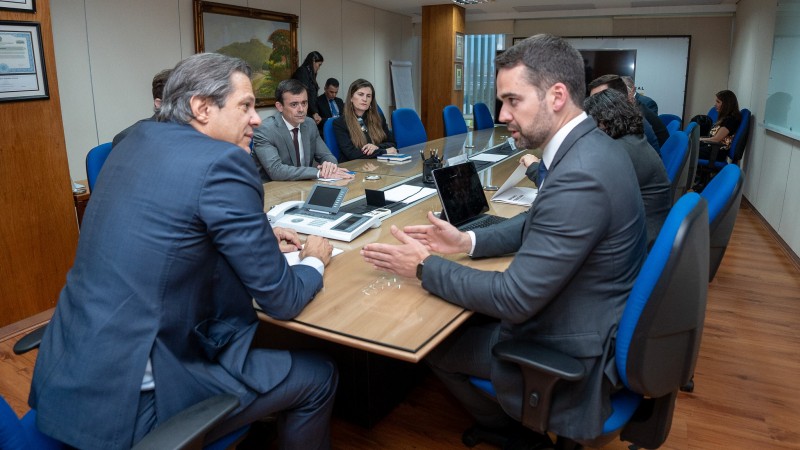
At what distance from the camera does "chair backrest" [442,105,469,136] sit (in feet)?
20.1

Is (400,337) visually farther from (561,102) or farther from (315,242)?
(561,102)

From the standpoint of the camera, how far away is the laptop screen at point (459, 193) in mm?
2230

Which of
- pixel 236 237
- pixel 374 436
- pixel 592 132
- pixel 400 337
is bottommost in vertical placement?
pixel 374 436

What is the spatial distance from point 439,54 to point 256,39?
11.6ft

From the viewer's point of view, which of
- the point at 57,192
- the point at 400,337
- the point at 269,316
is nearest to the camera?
the point at 400,337

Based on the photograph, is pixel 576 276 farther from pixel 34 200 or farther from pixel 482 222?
pixel 34 200

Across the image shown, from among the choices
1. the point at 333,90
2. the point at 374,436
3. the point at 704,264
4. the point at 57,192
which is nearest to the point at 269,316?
Answer: the point at 374,436

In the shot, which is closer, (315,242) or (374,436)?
(315,242)

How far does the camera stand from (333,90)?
753 centimetres

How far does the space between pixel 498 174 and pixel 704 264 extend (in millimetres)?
2376

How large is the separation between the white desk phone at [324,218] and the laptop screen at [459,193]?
0.31m

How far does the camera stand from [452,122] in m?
6.22

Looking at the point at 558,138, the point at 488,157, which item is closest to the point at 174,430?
the point at 558,138

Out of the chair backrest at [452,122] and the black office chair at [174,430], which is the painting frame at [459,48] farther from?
the black office chair at [174,430]
